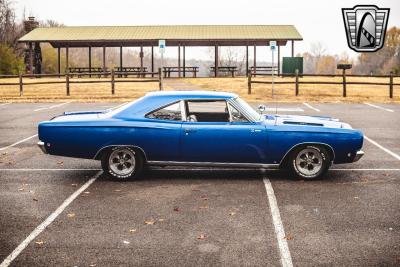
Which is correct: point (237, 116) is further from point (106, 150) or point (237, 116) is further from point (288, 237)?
point (288, 237)

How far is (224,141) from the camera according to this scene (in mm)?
8320

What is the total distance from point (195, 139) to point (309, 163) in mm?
1847

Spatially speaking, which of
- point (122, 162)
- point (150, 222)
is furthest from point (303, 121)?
point (150, 222)

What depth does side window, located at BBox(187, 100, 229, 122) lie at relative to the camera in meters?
8.56

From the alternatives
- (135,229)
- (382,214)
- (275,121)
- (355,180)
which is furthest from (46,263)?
(355,180)

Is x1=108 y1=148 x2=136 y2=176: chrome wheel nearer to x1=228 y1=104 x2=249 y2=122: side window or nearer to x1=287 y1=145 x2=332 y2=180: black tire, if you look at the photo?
x1=228 y1=104 x2=249 y2=122: side window

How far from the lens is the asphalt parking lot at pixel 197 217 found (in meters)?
5.28

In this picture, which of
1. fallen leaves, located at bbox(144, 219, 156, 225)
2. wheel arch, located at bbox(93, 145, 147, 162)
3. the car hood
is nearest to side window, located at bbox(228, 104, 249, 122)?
the car hood

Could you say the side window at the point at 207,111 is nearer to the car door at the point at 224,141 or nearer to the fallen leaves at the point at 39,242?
the car door at the point at 224,141

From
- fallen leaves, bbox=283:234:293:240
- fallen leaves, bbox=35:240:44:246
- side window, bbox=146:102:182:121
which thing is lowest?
fallen leaves, bbox=35:240:44:246

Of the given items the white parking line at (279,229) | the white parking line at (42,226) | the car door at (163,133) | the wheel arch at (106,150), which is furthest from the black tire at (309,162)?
the white parking line at (42,226)

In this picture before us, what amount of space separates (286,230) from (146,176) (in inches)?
138

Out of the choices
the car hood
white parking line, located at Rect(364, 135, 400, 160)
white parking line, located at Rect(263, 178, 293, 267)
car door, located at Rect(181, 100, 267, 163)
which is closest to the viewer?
white parking line, located at Rect(263, 178, 293, 267)

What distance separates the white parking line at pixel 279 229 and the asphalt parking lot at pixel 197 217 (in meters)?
0.01
